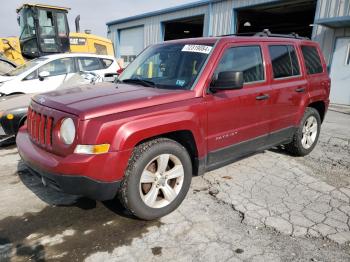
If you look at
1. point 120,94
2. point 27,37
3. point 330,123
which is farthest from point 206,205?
point 27,37

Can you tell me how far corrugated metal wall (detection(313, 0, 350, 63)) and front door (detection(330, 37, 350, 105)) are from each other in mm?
215

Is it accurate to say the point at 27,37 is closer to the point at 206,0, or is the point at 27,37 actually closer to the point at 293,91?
the point at 206,0

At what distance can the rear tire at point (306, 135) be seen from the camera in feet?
16.6

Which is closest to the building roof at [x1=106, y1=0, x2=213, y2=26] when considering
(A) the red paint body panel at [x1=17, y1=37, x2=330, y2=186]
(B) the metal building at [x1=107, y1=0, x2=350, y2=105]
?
(B) the metal building at [x1=107, y1=0, x2=350, y2=105]

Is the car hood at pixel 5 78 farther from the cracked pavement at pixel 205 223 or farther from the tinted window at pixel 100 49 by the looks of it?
the tinted window at pixel 100 49

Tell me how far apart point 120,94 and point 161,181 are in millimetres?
1003

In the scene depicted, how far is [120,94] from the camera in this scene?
326cm

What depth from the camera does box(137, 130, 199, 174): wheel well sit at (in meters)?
3.35

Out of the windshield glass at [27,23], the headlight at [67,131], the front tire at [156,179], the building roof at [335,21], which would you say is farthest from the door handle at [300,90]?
the windshield glass at [27,23]

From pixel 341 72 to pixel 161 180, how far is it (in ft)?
35.6

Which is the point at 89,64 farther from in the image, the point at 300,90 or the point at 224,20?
the point at 224,20

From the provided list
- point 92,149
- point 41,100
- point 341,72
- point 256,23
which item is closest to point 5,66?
point 41,100

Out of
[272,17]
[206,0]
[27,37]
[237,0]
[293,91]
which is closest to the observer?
[293,91]

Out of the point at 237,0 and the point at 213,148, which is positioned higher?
the point at 237,0
